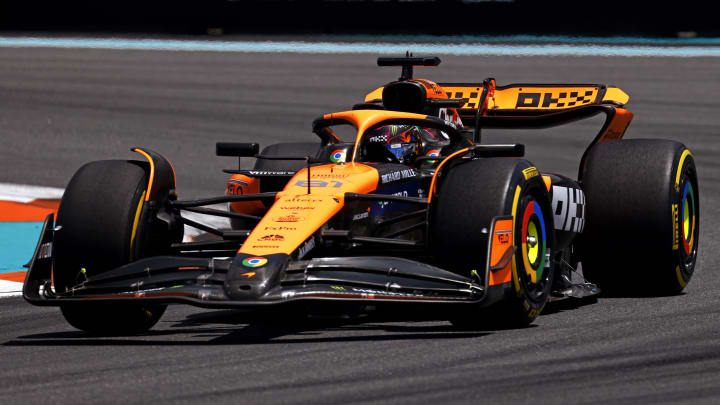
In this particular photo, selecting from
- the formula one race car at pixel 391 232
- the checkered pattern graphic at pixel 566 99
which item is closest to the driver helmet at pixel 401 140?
the formula one race car at pixel 391 232

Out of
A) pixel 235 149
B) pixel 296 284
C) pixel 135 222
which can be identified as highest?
pixel 235 149

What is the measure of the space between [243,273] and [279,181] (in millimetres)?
2598

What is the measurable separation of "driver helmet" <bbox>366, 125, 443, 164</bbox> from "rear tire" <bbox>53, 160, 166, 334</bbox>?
5.34 feet

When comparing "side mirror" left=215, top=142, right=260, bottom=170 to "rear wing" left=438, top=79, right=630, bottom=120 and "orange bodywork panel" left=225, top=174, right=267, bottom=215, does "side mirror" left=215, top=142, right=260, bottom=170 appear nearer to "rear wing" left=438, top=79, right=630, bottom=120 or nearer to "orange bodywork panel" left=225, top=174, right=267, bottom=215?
"orange bodywork panel" left=225, top=174, right=267, bottom=215

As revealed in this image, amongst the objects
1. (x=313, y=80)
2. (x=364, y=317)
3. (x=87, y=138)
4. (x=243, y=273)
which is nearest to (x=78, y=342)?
(x=243, y=273)

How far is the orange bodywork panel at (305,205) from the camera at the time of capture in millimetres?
7023

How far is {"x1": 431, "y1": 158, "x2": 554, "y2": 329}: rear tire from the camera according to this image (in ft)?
23.2

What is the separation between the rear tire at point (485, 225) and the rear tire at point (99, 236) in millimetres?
1664

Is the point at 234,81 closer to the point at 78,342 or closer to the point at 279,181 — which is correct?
the point at 279,181

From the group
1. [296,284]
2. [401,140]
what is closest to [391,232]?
[401,140]

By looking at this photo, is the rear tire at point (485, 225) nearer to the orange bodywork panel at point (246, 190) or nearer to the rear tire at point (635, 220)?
the rear tire at point (635, 220)

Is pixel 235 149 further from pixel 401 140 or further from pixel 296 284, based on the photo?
pixel 296 284

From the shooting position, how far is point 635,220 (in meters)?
8.59

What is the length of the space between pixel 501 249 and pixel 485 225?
15 cm
